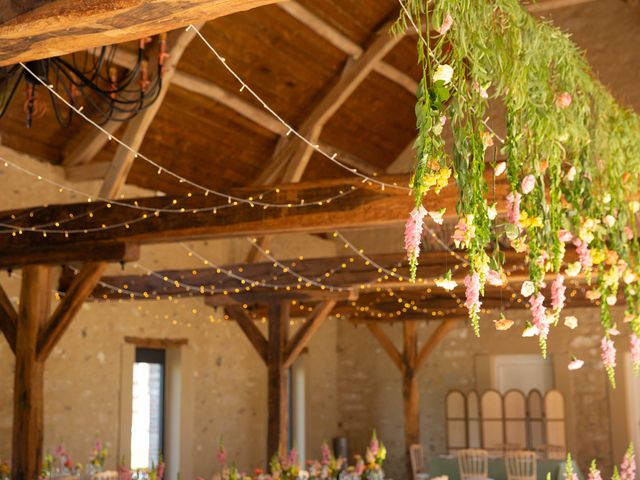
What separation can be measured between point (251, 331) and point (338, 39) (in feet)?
10.7

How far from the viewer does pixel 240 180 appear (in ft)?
37.1

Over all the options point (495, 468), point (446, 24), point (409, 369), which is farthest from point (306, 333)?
Result: point (446, 24)

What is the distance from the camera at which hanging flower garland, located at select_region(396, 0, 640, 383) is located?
3109 millimetres

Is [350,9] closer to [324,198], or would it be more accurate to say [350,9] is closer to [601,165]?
[324,198]

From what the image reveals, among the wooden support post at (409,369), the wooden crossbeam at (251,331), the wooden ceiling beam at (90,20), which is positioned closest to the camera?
the wooden ceiling beam at (90,20)

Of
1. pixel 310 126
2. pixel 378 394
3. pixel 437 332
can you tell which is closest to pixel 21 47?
pixel 310 126

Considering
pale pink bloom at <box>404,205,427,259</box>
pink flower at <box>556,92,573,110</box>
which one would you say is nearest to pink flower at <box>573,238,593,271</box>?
pink flower at <box>556,92,573,110</box>

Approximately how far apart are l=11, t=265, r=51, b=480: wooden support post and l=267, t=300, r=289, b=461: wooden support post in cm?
291

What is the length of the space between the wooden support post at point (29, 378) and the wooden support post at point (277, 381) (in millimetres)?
2908

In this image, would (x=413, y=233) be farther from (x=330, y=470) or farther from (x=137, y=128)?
(x=137, y=128)

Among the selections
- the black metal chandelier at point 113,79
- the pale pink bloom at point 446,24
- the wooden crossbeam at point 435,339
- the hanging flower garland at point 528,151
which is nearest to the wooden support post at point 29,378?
the black metal chandelier at point 113,79

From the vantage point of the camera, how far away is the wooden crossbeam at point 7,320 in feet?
23.7

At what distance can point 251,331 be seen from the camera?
9.82m

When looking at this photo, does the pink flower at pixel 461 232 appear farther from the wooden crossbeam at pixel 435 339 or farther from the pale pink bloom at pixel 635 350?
the wooden crossbeam at pixel 435 339
